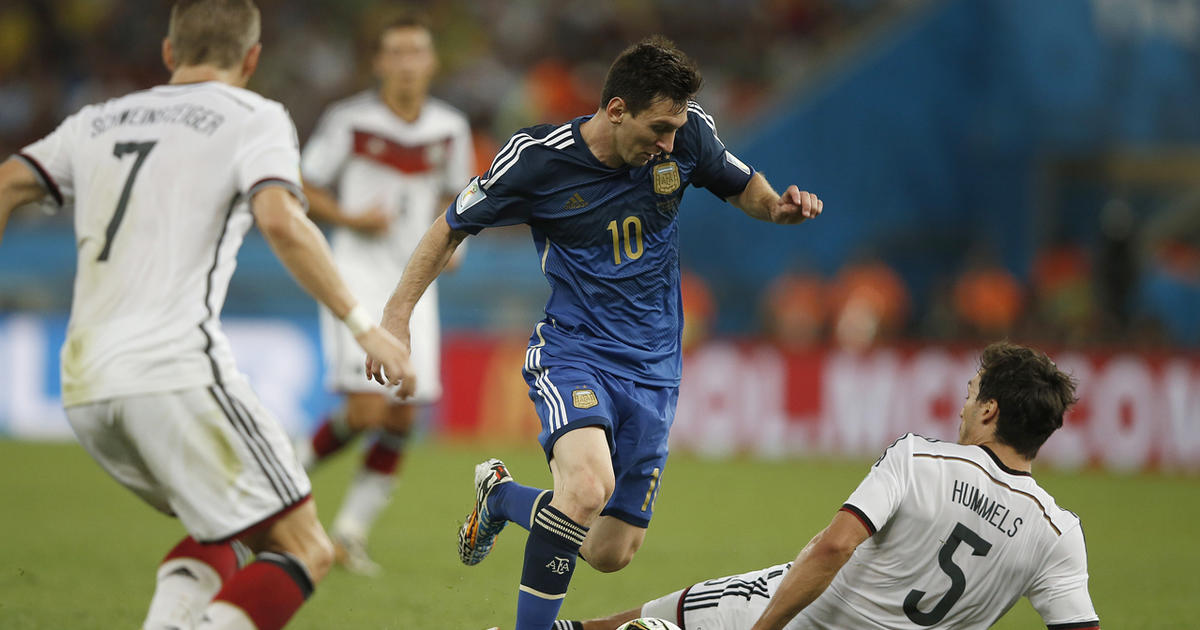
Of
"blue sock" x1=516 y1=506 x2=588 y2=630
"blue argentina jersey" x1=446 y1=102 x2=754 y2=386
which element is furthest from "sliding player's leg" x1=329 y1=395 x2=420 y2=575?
"blue sock" x1=516 y1=506 x2=588 y2=630

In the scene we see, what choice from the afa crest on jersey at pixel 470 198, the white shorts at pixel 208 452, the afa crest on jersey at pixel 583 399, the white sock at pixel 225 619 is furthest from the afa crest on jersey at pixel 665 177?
the white sock at pixel 225 619

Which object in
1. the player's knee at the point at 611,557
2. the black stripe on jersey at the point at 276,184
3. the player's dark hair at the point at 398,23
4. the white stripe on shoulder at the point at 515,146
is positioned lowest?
the player's knee at the point at 611,557

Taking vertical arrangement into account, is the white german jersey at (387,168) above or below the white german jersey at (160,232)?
above

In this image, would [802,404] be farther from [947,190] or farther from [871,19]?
[871,19]

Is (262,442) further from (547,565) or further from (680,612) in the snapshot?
(680,612)

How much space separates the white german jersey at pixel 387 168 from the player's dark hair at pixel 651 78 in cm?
340

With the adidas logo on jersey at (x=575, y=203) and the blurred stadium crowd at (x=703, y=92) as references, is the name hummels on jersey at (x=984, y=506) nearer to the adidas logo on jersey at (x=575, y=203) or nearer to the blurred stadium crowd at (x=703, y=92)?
the adidas logo on jersey at (x=575, y=203)

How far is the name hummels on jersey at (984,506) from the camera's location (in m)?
3.91

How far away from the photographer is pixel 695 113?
16.9 ft

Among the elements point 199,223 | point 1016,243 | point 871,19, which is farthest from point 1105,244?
point 199,223

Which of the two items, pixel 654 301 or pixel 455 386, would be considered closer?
pixel 654 301

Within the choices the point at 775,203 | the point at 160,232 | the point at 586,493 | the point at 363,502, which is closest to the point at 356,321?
the point at 160,232

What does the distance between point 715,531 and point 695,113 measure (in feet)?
14.7

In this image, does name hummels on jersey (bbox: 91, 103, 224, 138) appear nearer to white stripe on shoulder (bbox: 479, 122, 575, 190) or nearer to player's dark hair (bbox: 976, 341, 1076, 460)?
white stripe on shoulder (bbox: 479, 122, 575, 190)
